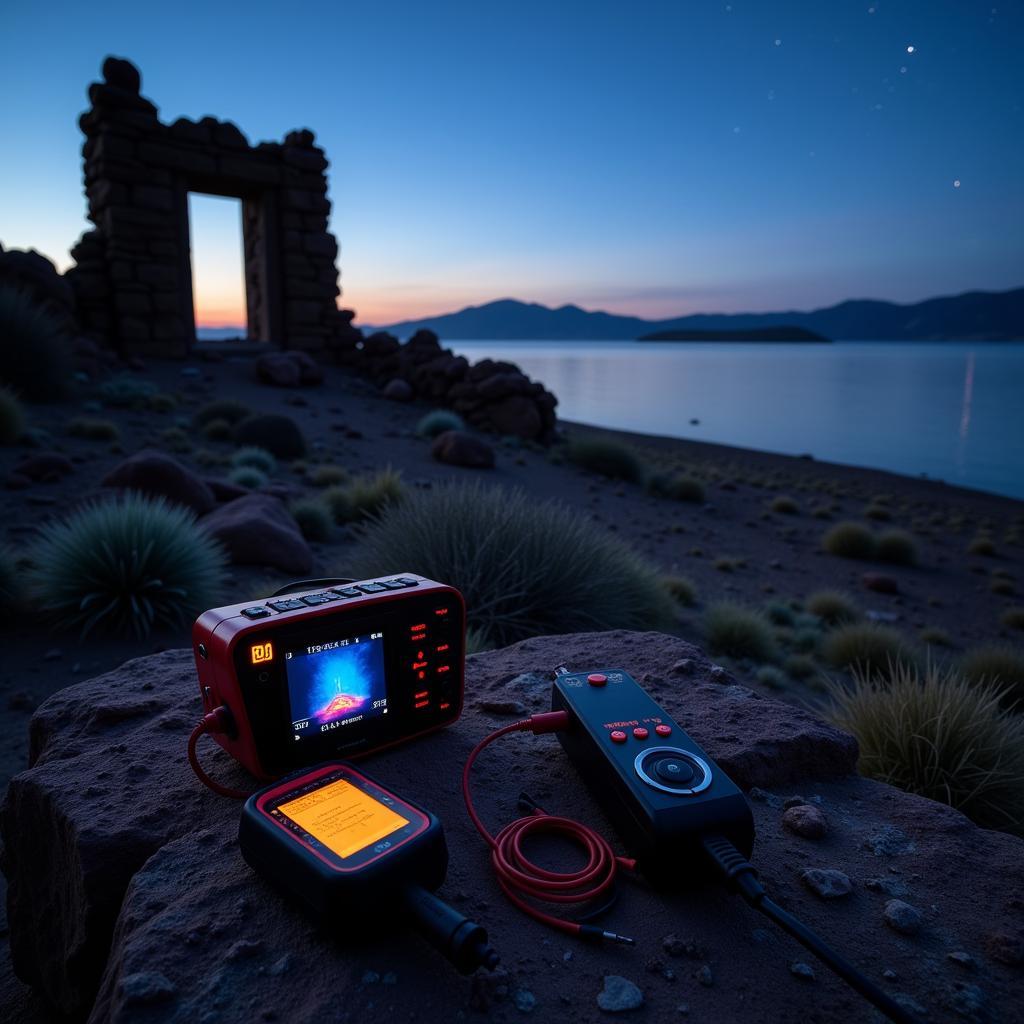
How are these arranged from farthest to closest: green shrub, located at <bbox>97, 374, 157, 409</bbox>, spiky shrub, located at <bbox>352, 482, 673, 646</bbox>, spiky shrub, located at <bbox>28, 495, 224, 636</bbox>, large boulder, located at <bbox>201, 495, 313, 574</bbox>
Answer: green shrub, located at <bbox>97, 374, 157, 409</bbox> < large boulder, located at <bbox>201, 495, 313, 574</bbox> < spiky shrub, located at <bbox>352, 482, 673, 646</bbox> < spiky shrub, located at <bbox>28, 495, 224, 636</bbox>

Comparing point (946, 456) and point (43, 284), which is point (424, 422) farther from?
point (946, 456)

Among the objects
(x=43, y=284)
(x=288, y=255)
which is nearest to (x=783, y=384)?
(x=288, y=255)

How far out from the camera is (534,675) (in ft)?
8.03

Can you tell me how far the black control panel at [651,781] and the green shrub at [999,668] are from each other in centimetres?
558

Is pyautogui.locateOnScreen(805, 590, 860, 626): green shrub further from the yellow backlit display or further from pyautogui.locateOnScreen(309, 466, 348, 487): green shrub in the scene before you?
the yellow backlit display

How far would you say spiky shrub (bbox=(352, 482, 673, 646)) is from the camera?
4.84m

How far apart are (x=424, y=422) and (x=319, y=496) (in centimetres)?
614

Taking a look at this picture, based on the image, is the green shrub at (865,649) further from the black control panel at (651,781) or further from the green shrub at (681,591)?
the black control panel at (651,781)

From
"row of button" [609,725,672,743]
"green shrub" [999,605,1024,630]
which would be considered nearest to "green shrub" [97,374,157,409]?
"row of button" [609,725,672,743]

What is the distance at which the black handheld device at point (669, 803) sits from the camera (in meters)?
1.31

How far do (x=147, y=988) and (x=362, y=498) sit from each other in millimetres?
7653

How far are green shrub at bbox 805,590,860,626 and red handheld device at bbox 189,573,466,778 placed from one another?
7.69 m

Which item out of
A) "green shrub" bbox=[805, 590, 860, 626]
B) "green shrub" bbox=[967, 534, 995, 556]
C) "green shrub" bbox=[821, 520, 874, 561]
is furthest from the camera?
"green shrub" bbox=[967, 534, 995, 556]

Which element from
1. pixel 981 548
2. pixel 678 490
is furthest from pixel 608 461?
pixel 981 548
